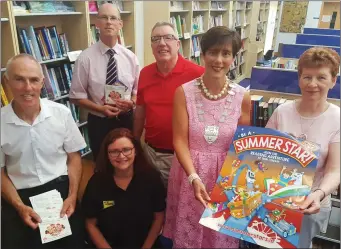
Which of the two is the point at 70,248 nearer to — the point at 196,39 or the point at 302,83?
the point at 302,83

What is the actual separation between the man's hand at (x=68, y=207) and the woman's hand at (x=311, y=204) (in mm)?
970

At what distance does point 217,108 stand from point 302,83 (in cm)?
29

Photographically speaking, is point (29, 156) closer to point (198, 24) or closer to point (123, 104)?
point (123, 104)

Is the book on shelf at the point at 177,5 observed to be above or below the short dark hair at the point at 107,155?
above

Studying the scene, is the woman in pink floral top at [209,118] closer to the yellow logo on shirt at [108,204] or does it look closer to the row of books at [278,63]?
the yellow logo on shirt at [108,204]

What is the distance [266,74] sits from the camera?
70.2 inches

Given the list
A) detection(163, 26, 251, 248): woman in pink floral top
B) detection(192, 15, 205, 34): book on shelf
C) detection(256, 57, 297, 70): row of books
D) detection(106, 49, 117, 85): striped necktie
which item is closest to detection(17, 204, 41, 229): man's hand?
detection(163, 26, 251, 248): woman in pink floral top

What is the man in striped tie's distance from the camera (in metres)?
1.80

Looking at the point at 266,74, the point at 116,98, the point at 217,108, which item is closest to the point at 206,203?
the point at 217,108

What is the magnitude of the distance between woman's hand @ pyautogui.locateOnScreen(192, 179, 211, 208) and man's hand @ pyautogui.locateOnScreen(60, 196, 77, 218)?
2.10 feet

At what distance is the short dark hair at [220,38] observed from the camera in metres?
0.97

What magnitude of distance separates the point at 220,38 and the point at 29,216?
1.08 m

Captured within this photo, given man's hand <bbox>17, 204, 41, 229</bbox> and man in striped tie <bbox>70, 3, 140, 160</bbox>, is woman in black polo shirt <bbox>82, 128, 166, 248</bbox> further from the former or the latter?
man in striped tie <bbox>70, 3, 140, 160</bbox>

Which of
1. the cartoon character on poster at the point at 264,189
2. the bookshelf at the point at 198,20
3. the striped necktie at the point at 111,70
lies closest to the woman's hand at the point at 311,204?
the cartoon character on poster at the point at 264,189
